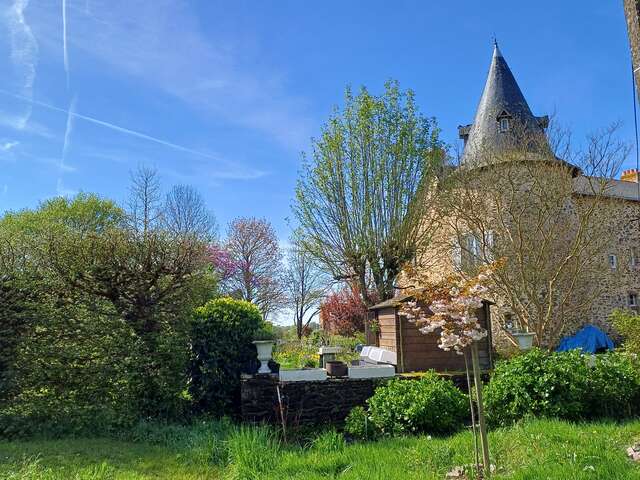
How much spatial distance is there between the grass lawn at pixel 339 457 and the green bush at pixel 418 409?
0.43m

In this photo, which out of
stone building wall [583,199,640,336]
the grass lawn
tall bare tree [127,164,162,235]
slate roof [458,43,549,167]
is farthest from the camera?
tall bare tree [127,164,162,235]

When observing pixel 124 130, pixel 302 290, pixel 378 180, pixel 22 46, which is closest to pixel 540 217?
pixel 378 180

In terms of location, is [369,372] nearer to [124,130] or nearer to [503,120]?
[503,120]

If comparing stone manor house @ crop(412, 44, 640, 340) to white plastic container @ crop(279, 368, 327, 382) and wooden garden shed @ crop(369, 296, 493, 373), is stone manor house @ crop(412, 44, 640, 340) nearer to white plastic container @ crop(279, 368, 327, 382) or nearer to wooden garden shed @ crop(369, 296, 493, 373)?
wooden garden shed @ crop(369, 296, 493, 373)

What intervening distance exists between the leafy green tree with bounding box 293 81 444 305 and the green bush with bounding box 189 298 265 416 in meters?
8.59

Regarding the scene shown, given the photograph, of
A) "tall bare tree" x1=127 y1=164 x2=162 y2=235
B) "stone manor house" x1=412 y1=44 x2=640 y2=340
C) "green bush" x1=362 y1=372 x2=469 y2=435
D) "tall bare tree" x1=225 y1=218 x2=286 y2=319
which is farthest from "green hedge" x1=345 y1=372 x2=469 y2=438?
"tall bare tree" x1=225 y1=218 x2=286 y2=319

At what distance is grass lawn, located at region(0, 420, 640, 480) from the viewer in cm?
404

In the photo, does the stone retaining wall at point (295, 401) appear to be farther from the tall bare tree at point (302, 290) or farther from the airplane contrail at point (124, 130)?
the tall bare tree at point (302, 290)

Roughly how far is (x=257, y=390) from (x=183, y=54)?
6193 mm

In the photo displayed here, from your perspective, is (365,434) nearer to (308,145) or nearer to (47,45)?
(47,45)

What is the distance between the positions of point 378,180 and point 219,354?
9.89m

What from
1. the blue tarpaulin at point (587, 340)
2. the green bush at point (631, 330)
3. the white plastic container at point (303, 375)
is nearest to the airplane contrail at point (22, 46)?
the white plastic container at point (303, 375)

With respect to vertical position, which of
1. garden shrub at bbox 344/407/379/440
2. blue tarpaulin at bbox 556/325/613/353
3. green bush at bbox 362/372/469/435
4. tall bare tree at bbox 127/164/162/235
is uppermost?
tall bare tree at bbox 127/164/162/235

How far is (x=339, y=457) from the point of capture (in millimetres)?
4734
